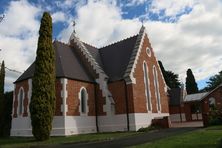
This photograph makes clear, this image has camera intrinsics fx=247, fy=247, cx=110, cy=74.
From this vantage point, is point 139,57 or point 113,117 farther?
point 139,57

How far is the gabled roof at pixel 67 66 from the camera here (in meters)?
26.1

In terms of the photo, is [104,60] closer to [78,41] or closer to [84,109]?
[78,41]

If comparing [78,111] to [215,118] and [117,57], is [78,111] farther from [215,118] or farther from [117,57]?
[215,118]

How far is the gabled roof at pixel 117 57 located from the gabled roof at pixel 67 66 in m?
2.87

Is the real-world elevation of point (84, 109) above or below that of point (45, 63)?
below

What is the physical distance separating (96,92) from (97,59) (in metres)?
5.37

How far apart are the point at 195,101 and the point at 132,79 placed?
24.3 m

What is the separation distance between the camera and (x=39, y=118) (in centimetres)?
1972

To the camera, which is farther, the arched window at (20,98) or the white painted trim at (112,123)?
the arched window at (20,98)

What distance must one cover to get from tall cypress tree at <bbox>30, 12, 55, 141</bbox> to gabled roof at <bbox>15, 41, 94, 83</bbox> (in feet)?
13.4

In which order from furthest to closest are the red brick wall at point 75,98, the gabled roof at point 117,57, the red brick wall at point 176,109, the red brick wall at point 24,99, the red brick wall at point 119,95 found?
the red brick wall at point 176,109 → the gabled roof at point 117,57 → the red brick wall at point 119,95 → the red brick wall at point 24,99 → the red brick wall at point 75,98

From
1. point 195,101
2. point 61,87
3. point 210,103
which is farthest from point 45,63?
point 195,101

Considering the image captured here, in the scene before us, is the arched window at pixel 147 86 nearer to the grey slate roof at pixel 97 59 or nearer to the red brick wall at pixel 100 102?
the grey slate roof at pixel 97 59

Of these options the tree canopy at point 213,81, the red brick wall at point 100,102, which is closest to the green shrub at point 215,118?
the red brick wall at point 100,102
